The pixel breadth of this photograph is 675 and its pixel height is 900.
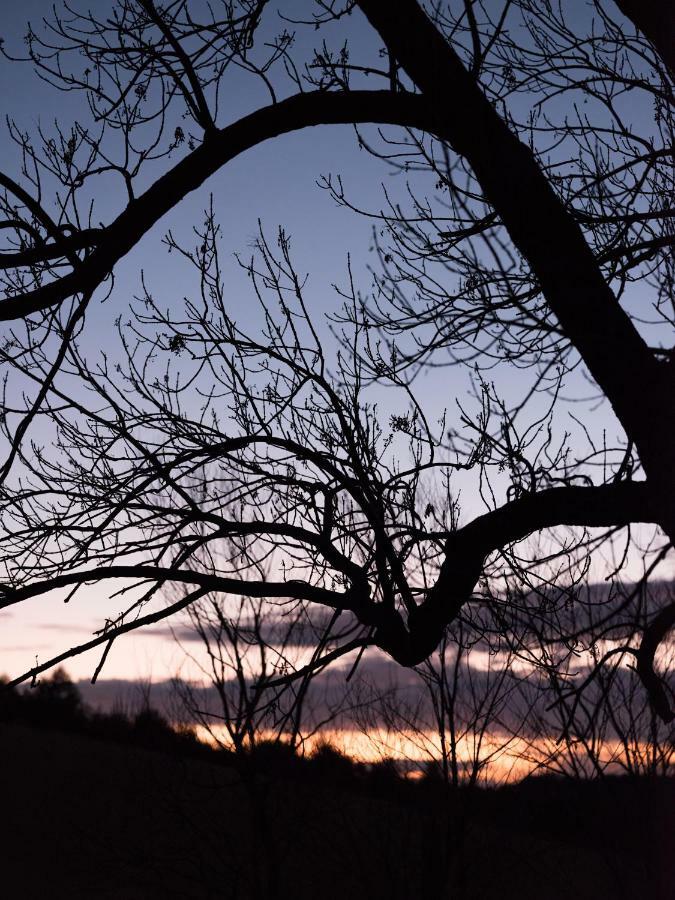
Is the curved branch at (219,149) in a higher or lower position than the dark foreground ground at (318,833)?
higher

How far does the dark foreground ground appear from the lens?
12844 mm

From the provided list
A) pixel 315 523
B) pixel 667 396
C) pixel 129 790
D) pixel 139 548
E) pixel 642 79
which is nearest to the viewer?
pixel 667 396

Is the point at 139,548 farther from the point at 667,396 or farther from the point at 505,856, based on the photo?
the point at 505,856

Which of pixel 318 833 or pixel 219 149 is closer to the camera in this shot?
pixel 219 149

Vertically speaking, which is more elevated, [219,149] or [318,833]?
[219,149]

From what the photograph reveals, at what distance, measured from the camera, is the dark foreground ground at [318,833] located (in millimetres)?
12844

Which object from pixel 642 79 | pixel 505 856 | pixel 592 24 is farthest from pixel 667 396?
pixel 505 856

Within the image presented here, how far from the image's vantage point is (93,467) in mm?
5133

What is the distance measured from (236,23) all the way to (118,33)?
2.24 feet

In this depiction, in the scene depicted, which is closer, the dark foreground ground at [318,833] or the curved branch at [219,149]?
the curved branch at [219,149]

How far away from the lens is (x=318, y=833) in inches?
704

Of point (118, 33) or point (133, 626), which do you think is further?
point (118, 33)

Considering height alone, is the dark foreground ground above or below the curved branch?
below

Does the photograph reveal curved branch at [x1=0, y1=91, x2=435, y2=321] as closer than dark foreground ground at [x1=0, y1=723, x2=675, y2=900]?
Yes
